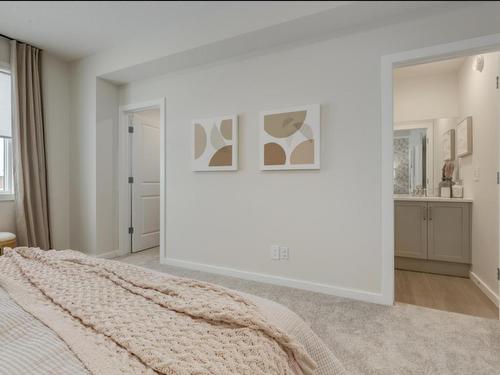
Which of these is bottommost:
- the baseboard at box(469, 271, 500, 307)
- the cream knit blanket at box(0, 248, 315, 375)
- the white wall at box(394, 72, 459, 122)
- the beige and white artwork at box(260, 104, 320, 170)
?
the baseboard at box(469, 271, 500, 307)

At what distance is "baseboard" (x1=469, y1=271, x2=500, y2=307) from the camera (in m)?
2.28

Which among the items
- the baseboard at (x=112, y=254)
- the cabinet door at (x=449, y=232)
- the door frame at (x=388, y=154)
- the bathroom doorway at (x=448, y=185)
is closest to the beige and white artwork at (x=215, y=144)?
the door frame at (x=388, y=154)

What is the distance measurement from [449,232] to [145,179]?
3.73 meters

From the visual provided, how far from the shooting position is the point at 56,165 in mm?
3289

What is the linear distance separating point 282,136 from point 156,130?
2.29 metres

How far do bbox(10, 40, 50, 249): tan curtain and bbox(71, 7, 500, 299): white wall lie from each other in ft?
1.27

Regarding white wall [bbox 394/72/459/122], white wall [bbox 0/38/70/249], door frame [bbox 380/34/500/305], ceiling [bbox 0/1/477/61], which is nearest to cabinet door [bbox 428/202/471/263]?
white wall [bbox 394/72/459/122]

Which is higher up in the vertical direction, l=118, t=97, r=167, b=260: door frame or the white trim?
the white trim

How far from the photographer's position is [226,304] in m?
0.87

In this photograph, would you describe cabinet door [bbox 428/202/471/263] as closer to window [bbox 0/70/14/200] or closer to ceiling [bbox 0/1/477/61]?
ceiling [bbox 0/1/477/61]

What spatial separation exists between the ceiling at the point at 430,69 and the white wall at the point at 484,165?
0.20m

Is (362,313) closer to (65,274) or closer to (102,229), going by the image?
→ (65,274)

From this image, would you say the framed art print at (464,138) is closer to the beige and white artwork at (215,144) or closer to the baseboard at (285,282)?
the baseboard at (285,282)

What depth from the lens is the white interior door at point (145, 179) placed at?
12.5 feet
